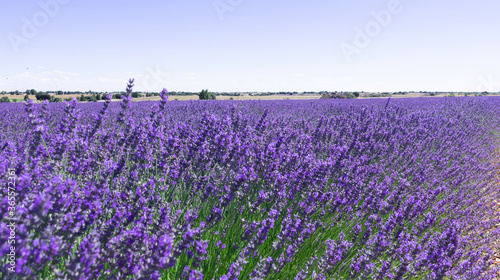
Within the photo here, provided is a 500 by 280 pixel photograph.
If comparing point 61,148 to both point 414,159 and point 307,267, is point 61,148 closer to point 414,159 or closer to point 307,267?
point 307,267

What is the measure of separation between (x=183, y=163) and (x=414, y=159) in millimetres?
4451

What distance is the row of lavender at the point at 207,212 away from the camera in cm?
130

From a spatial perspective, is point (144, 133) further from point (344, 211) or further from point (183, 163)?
point (344, 211)

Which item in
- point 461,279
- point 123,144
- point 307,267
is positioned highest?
point 123,144

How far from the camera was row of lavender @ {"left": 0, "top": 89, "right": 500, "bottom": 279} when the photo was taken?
1298 mm

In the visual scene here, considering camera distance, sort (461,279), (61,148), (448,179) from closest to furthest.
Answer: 1. (61,148)
2. (461,279)
3. (448,179)

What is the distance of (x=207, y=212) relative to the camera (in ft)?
8.30

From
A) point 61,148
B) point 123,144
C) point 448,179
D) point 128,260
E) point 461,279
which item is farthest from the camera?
point 448,179

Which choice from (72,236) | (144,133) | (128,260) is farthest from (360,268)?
(144,133)

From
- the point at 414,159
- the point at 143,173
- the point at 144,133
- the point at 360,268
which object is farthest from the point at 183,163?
the point at 414,159

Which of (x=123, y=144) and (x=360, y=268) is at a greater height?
(x=123, y=144)

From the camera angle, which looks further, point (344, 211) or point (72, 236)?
point (344, 211)

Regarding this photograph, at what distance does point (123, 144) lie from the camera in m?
→ 2.93

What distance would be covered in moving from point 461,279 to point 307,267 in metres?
1.31
